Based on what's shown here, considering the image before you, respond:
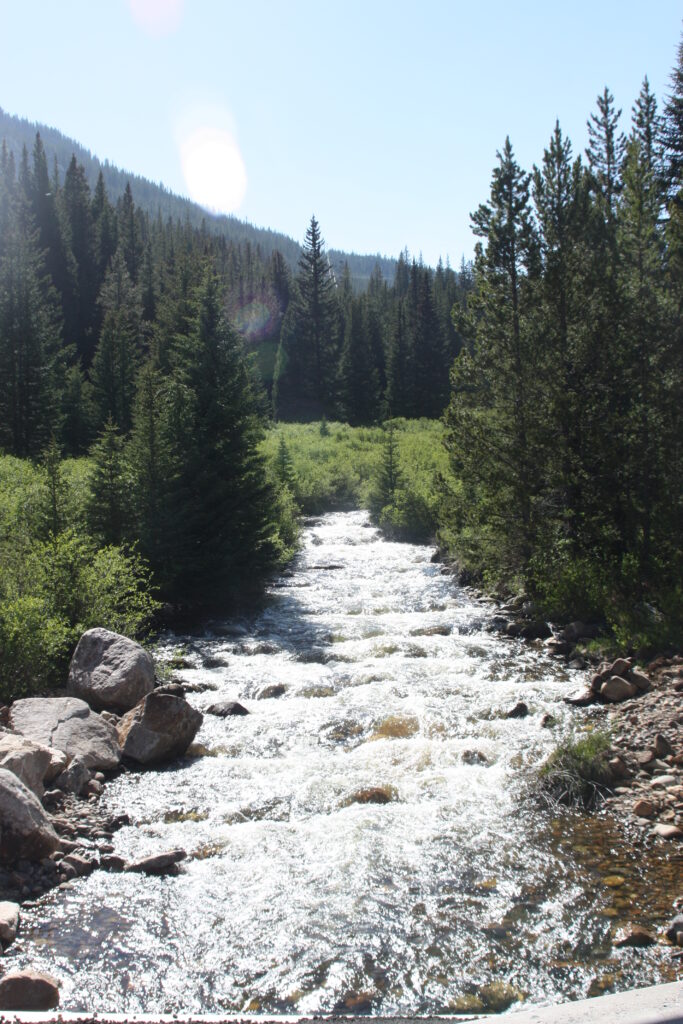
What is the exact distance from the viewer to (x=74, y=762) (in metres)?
8.73

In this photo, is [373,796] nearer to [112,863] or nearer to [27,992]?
[112,863]

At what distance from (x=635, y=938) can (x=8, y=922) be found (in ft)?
16.5

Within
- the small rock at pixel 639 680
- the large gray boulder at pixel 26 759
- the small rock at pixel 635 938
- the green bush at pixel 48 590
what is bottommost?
the small rock at pixel 635 938

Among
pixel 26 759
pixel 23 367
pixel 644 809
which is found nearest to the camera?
pixel 26 759

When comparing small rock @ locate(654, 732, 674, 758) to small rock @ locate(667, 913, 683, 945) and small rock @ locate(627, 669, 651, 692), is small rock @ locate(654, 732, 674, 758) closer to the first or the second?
small rock @ locate(627, 669, 651, 692)

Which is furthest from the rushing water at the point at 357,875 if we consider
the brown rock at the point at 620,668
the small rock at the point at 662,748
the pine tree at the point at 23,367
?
the pine tree at the point at 23,367

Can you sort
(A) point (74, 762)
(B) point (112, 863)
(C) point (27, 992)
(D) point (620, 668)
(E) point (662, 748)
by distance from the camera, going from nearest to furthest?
(C) point (27, 992) < (B) point (112, 863) < (A) point (74, 762) < (E) point (662, 748) < (D) point (620, 668)

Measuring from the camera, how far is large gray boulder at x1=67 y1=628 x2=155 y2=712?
10.9 meters

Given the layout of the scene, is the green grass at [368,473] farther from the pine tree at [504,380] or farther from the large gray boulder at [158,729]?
the large gray boulder at [158,729]

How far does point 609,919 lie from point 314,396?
77159mm

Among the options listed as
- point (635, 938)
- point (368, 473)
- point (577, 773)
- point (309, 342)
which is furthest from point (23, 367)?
point (309, 342)

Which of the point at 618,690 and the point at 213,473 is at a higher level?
the point at 213,473

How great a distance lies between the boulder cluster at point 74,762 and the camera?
6.77 meters

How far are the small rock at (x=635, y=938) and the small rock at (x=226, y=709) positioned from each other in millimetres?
6682
